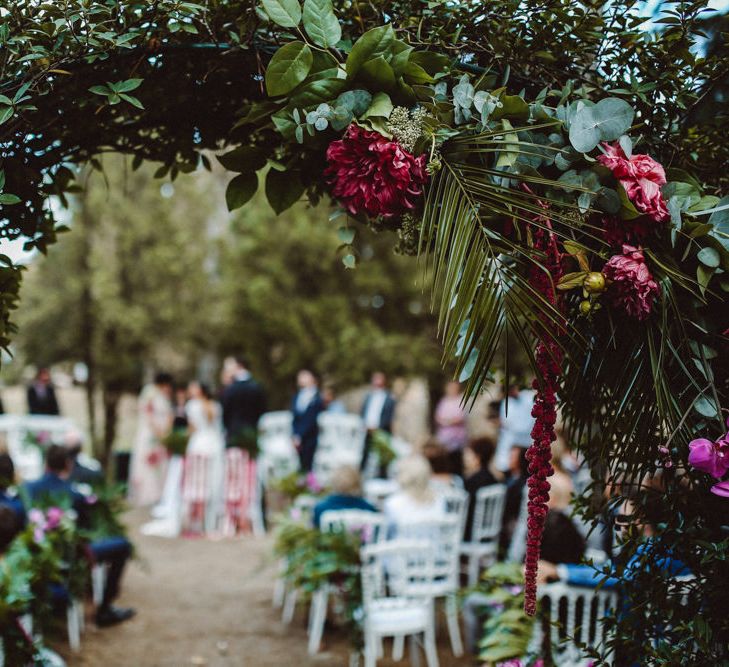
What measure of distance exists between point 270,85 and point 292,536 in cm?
383

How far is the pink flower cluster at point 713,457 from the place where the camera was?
174 centimetres

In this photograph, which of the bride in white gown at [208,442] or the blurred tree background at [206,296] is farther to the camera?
the blurred tree background at [206,296]

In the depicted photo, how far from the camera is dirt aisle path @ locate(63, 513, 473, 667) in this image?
498 centimetres

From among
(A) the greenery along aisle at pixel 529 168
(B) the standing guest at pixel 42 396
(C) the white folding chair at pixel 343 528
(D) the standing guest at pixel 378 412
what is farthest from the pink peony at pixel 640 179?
(B) the standing guest at pixel 42 396

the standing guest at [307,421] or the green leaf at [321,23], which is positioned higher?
the green leaf at [321,23]

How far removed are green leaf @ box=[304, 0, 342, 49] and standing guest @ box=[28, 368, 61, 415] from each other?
8.77 m

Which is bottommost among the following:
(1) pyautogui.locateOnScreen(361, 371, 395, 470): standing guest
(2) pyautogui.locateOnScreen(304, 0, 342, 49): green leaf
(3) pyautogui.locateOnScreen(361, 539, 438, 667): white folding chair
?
(3) pyautogui.locateOnScreen(361, 539, 438, 667): white folding chair

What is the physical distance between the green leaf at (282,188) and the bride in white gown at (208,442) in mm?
6497

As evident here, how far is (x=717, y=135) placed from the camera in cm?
224

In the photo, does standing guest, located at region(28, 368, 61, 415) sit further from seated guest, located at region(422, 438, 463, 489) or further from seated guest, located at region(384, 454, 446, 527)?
seated guest, located at region(384, 454, 446, 527)

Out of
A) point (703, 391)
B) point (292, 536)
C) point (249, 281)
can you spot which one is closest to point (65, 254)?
point (249, 281)

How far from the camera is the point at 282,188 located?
6.79 ft

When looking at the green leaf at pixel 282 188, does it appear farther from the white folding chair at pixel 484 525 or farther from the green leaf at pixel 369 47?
the white folding chair at pixel 484 525

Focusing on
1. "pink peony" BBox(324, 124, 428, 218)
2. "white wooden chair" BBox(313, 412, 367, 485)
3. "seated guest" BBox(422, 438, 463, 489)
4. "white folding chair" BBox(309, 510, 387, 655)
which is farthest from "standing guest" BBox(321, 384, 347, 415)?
"pink peony" BBox(324, 124, 428, 218)
